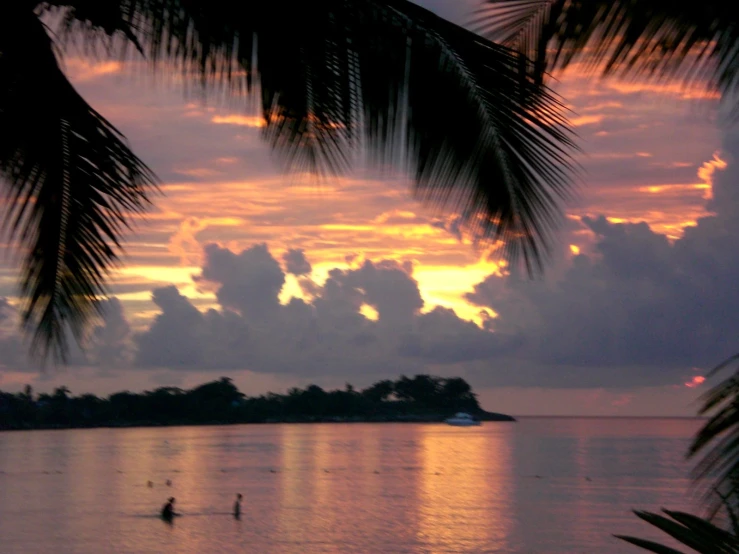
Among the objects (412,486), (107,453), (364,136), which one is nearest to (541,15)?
(364,136)

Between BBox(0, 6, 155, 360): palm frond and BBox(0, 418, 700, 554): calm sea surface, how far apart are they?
17.1m

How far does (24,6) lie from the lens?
175 inches

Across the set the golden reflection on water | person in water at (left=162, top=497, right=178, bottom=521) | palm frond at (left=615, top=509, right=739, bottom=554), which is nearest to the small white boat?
the golden reflection on water

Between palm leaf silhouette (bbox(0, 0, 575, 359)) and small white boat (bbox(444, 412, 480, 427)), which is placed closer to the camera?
palm leaf silhouette (bbox(0, 0, 575, 359))

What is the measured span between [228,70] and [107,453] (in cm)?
12153

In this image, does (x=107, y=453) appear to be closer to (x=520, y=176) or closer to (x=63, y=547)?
(x=63, y=547)

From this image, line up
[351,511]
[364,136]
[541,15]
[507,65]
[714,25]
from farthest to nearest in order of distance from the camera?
[351,511], [364,136], [507,65], [541,15], [714,25]

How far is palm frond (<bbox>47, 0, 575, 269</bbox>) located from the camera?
3820 millimetres

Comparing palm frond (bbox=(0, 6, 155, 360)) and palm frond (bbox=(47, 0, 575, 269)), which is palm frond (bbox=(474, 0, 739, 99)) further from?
palm frond (bbox=(0, 6, 155, 360))

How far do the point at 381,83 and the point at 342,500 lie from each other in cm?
5740

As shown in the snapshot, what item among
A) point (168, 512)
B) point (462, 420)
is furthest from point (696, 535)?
point (462, 420)

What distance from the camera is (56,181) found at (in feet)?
14.8

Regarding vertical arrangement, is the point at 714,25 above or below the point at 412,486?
above

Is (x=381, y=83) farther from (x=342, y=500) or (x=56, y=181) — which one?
(x=342, y=500)
